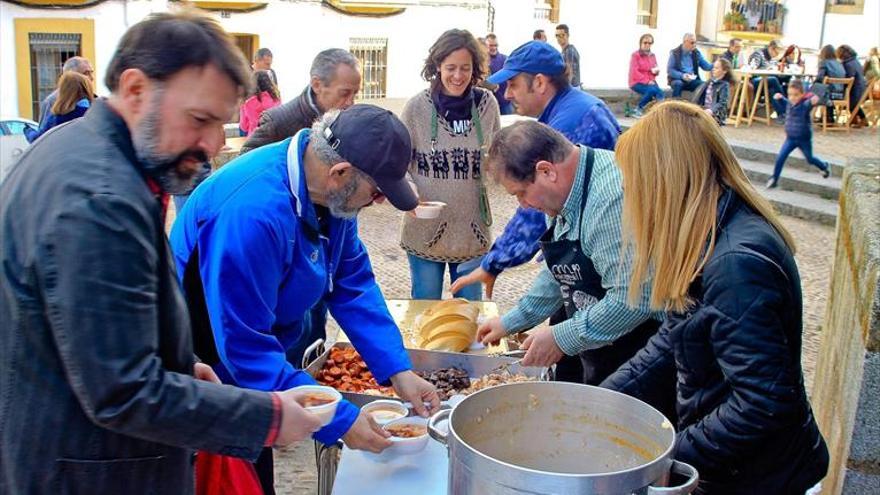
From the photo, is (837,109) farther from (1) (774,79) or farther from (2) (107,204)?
(2) (107,204)

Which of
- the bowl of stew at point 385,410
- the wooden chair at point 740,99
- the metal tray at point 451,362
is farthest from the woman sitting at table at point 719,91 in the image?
the bowl of stew at point 385,410

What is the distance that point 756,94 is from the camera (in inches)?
682

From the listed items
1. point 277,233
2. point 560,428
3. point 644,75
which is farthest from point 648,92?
point 560,428

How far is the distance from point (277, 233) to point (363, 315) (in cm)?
64

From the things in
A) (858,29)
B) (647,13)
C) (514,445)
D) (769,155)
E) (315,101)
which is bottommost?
(769,155)

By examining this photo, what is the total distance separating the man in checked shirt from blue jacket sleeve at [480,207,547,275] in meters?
0.90

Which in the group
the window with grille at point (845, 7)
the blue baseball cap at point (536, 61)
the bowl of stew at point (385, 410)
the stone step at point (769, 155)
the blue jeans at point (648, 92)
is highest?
the window with grille at point (845, 7)

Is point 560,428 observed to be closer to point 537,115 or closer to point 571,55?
point 537,115

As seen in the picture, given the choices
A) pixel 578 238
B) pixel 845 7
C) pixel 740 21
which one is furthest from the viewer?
pixel 740 21

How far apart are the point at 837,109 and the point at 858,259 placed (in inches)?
610

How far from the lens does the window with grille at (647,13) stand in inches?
908

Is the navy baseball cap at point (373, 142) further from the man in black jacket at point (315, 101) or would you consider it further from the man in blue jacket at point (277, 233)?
the man in black jacket at point (315, 101)

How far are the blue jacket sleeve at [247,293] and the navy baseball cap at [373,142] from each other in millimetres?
289

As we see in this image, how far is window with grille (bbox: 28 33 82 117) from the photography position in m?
13.8
